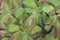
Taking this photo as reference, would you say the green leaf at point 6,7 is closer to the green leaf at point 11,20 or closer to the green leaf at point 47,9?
the green leaf at point 11,20

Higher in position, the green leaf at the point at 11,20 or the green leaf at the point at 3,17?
the green leaf at the point at 3,17

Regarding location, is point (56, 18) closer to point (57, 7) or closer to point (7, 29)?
point (57, 7)

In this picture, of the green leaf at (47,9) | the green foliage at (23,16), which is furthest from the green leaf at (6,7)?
the green leaf at (47,9)

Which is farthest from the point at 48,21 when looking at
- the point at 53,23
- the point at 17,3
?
the point at 17,3

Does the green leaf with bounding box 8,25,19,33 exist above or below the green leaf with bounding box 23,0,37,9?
below

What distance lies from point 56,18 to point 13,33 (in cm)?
19

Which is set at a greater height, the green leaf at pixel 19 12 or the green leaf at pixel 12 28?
the green leaf at pixel 19 12

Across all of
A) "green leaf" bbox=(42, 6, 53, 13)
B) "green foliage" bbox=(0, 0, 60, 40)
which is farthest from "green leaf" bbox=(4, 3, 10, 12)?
"green leaf" bbox=(42, 6, 53, 13)

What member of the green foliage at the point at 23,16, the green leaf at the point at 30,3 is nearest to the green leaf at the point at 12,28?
the green foliage at the point at 23,16

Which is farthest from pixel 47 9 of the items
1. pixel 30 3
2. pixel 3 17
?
pixel 3 17

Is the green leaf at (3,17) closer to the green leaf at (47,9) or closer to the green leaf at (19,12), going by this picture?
the green leaf at (19,12)

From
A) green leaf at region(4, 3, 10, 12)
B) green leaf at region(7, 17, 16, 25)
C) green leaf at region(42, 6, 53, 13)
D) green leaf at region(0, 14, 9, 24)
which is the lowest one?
green leaf at region(7, 17, 16, 25)

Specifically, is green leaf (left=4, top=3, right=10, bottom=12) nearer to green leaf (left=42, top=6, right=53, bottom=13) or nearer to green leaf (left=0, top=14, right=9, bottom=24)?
green leaf (left=0, top=14, right=9, bottom=24)

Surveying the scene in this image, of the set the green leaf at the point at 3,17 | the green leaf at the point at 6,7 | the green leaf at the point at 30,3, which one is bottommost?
the green leaf at the point at 3,17
